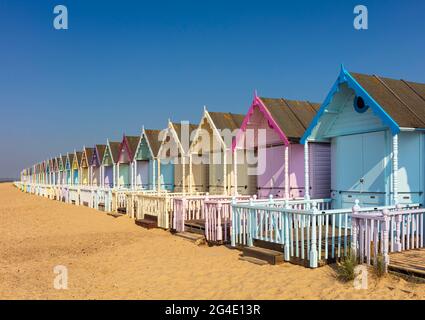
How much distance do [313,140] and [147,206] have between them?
27.0ft

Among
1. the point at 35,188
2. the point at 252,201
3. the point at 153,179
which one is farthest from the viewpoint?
the point at 35,188

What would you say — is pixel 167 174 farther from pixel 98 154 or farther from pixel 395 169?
pixel 395 169

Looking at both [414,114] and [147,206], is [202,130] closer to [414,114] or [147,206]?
[147,206]

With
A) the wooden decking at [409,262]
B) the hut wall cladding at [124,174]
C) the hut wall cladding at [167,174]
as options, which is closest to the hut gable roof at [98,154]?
the hut wall cladding at [124,174]

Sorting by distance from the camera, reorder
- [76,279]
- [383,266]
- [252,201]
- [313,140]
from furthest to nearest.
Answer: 1. [313,140]
2. [252,201]
3. [76,279]
4. [383,266]

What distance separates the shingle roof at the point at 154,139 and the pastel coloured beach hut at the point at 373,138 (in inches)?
472

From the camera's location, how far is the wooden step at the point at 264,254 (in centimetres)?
927

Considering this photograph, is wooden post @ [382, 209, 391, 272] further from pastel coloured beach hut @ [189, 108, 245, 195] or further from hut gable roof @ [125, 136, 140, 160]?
hut gable roof @ [125, 136, 140, 160]

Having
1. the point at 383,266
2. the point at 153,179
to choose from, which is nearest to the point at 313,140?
the point at 383,266

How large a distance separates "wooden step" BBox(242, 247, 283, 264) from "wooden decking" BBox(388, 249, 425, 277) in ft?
7.65

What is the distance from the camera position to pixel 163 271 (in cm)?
956

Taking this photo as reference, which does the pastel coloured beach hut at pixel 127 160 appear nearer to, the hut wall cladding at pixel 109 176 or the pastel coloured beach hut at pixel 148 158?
the pastel coloured beach hut at pixel 148 158

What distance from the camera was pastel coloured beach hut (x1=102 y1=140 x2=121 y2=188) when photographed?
98.9 feet

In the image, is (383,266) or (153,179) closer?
(383,266)
